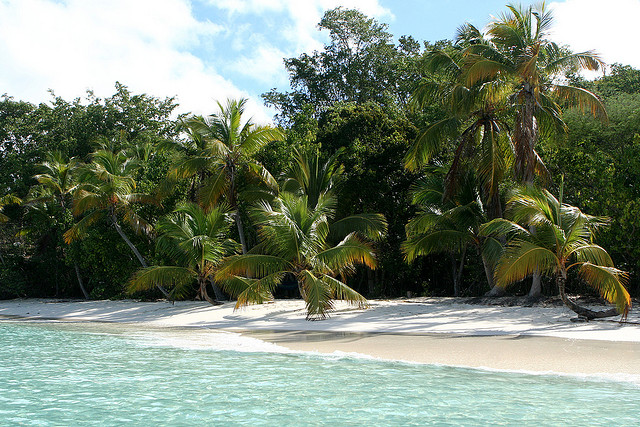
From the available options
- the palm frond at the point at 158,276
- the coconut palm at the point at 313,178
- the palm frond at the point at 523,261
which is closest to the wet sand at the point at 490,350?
the palm frond at the point at 523,261

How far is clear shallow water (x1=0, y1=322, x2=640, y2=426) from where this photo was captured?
19.9ft

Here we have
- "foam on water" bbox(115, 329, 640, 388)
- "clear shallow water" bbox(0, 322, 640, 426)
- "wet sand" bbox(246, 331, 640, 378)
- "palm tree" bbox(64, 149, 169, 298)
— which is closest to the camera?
"clear shallow water" bbox(0, 322, 640, 426)

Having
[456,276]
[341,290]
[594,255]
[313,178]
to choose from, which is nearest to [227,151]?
[313,178]

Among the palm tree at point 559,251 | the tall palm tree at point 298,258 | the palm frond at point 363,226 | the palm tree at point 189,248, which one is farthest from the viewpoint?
the palm frond at point 363,226

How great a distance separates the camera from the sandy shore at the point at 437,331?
27.9 ft

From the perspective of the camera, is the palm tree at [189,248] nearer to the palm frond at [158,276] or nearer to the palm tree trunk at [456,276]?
the palm frond at [158,276]

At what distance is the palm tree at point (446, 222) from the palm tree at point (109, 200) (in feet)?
29.2

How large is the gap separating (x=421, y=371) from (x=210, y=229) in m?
10.6

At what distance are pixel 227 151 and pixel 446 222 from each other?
739 centimetres

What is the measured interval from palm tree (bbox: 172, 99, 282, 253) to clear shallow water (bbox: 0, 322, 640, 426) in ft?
31.1

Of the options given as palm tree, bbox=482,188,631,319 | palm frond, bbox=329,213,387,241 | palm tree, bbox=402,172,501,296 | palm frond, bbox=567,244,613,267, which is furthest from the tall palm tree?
palm frond, bbox=567,244,613,267

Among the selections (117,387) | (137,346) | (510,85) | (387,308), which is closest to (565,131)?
(510,85)

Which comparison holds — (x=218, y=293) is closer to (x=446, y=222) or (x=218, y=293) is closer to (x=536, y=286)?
(x=446, y=222)

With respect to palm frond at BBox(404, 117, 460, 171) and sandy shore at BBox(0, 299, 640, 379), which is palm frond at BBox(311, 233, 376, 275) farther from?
palm frond at BBox(404, 117, 460, 171)
